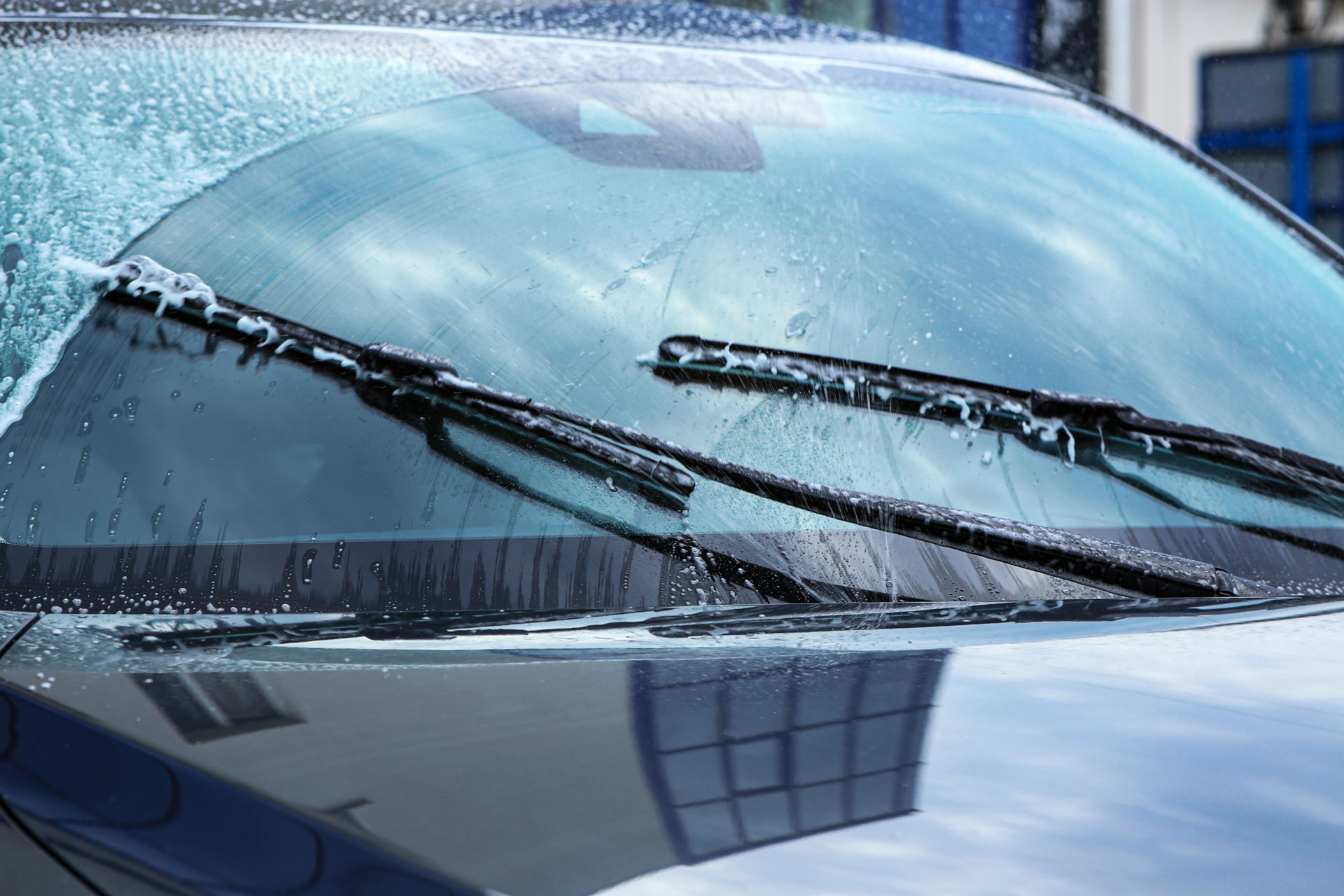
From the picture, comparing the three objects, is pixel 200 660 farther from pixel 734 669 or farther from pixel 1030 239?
pixel 1030 239

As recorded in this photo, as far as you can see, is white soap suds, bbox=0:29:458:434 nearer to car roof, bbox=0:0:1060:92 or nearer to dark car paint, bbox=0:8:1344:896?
car roof, bbox=0:0:1060:92

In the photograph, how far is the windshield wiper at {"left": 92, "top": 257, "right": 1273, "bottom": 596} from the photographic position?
1150 millimetres

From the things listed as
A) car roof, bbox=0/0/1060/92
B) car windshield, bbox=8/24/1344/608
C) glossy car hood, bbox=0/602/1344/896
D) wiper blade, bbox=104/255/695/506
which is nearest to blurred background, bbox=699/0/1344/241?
car roof, bbox=0/0/1060/92

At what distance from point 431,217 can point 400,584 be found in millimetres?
391

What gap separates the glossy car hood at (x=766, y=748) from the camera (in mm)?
681

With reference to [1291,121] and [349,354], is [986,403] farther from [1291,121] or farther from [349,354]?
[1291,121]

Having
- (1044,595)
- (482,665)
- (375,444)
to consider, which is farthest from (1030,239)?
(482,665)

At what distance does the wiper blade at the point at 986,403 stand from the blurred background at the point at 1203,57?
765 centimetres

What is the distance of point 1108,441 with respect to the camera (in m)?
1.28

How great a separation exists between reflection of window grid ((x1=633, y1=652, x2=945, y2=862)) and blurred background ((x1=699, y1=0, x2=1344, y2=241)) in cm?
808

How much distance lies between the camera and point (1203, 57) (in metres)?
11.6

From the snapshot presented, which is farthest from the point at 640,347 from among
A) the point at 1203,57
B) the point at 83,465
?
the point at 1203,57

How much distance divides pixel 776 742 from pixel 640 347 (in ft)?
1.72

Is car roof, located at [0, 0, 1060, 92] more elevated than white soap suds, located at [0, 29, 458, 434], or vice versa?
car roof, located at [0, 0, 1060, 92]
